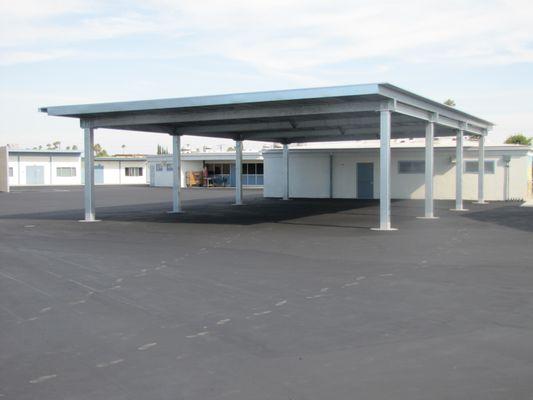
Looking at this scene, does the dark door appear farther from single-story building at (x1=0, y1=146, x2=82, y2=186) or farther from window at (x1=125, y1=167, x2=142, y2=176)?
window at (x1=125, y1=167, x2=142, y2=176)

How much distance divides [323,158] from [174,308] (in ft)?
93.7

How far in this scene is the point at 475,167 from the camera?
31516 mm

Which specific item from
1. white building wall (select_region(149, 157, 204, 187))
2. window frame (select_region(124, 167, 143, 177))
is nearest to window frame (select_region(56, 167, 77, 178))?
window frame (select_region(124, 167, 143, 177))

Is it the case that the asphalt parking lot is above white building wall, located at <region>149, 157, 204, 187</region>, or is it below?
below

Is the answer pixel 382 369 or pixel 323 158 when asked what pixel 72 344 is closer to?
pixel 382 369

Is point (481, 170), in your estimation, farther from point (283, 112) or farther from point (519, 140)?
point (519, 140)

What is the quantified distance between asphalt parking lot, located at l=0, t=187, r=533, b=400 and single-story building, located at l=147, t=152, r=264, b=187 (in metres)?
42.4

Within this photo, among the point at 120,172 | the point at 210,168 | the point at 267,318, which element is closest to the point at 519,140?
the point at 210,168

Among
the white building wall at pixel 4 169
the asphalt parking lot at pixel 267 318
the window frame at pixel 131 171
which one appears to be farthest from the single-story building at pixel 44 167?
the asphalt parking lot at pixel 267 318

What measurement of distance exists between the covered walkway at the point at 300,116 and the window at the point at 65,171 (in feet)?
142

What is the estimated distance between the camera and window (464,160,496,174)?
31.0 meters

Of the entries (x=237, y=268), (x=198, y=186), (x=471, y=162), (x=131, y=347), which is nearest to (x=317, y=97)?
(x=237, y=268)

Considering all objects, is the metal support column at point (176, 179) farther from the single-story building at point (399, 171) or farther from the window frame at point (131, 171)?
the window frame at point (131, 171)

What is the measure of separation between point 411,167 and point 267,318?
90.7 feet
